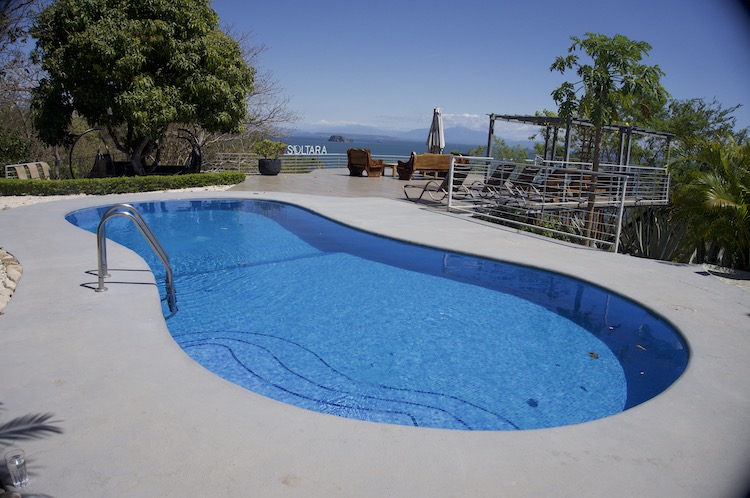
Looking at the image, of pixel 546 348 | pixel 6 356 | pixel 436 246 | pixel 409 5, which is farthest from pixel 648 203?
pixel 6 356

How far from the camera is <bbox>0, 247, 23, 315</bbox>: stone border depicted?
4961mm

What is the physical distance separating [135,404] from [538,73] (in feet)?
87.1

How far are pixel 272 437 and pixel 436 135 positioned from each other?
1822 cm

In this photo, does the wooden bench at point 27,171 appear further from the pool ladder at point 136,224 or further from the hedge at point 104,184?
the pool ladder at point 136,224

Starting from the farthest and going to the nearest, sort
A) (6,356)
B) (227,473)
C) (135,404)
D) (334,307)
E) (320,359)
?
(334,307), (320,359), (6,356), (135,404), (227,473)

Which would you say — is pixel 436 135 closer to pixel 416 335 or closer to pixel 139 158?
pixel 139 158

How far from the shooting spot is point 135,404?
307cm

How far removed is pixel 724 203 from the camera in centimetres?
721

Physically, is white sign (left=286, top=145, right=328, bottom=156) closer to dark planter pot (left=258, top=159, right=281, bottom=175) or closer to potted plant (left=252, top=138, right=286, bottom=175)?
potted plant (left=252, top=138, right=286, bottom=175)

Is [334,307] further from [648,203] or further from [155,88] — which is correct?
[648,203]

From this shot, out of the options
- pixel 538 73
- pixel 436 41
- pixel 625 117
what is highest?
pixel 436 41

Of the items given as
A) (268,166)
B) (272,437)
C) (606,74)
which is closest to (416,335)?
(272,437)

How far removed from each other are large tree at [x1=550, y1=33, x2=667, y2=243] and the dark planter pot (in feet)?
32.3

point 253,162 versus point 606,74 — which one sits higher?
point 606,74
